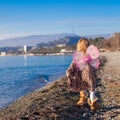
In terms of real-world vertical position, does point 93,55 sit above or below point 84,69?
above

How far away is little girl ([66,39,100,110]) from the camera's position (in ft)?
40.6

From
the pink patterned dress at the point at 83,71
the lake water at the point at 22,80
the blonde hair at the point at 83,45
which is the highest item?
the blonde hair at the point at 83,45

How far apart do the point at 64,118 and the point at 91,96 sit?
143 cm

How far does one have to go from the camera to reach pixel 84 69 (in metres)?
12.6

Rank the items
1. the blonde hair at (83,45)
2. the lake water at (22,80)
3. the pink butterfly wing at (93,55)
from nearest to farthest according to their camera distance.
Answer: the pink butterfly wing at (93,55), the blonde hair at (83,45), the lake water at (22,80)

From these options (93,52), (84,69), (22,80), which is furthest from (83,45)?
(22,80)

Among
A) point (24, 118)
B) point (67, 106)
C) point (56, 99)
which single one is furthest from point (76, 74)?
point (56, 99)

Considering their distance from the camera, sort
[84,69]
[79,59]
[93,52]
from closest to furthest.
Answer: [93,52] → [79,59] → [84,69]

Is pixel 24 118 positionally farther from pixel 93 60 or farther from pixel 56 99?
pixel 56 99

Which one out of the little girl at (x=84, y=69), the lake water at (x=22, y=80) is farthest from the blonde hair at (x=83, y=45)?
the lake water at (x=22, y=80)

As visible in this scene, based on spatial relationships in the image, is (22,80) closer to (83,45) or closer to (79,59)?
(79,59)

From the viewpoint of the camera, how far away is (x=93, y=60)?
1248 cm

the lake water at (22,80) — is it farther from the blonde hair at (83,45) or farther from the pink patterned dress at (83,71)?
the blonde hair at (83,45)

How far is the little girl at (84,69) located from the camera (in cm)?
1237
